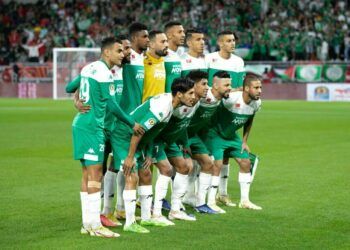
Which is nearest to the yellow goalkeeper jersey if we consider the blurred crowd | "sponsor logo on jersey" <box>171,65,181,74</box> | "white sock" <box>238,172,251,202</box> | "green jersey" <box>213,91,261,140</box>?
"sponsor logo on jersey" <box>171,65,181,74</box>

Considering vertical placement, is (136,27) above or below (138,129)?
above

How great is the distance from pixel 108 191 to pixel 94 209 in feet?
3.64

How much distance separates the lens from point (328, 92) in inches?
1588

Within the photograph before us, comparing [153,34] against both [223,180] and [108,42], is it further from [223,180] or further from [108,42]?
[223,180]

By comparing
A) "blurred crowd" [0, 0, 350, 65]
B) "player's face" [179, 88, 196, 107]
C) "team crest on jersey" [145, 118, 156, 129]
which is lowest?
"team crest on jersey" [145, 118, 156, 129]

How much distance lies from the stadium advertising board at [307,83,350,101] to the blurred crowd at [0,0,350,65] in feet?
4.76

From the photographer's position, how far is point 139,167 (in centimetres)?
992

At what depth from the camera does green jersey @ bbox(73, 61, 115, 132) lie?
9.18 m

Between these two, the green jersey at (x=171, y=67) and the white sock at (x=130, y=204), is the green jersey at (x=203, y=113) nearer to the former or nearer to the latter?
the green jersey at (x=171, y=67)

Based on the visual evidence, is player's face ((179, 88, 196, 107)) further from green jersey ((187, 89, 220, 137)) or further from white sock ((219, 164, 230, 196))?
white sock ((219, 164, 230, 196))

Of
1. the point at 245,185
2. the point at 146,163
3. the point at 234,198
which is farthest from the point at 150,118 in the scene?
the point at 234,198

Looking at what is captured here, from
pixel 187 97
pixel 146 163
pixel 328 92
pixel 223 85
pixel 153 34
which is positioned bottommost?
pixel 328 92

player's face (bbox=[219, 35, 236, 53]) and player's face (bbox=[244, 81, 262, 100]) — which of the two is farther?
player's face (bbox=[219, 35, 236, 53])

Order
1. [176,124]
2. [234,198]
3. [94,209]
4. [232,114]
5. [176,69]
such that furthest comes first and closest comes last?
[234,198]
[232,114]
[176,69]
[176,124]
[94,209]
